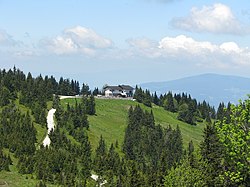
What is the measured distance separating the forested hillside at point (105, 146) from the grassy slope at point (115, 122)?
474mm

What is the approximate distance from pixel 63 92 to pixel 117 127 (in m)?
51.6

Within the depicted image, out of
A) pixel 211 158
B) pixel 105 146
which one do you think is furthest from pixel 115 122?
pixel 211 158

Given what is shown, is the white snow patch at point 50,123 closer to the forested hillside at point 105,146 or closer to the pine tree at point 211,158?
the forested hillside at point 105,146

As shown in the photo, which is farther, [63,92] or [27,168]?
[63,92]

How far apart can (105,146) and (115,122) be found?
95.4ft

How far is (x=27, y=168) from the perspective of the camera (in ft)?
300

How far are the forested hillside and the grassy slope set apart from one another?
1.55 ft

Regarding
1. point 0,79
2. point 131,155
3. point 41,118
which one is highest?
point 0,79

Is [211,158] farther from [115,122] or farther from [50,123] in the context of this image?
[115,122]

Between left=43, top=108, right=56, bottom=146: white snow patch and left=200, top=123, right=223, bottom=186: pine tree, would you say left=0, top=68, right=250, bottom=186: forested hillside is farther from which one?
left=43, top=108, right=56, bottom=146: white snow patch

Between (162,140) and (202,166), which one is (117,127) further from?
(202,166)

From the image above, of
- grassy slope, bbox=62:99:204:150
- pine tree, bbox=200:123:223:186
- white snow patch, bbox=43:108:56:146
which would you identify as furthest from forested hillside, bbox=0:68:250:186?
white snow patch, bbox=43:108:56:146

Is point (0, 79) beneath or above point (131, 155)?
above

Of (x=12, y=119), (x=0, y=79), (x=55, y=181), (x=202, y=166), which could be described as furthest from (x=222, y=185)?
(x=0, y=79)
